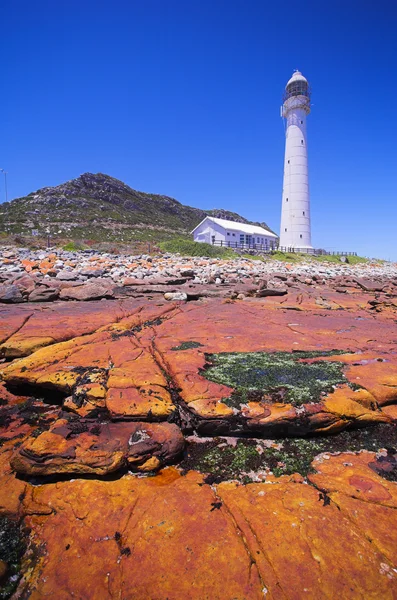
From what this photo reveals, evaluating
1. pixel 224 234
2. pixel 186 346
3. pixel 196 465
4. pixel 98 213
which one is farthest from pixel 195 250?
pixel 98 213

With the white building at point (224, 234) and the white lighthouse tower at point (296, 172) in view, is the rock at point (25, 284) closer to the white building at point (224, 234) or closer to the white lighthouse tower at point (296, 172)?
the white building at point (224, 234)

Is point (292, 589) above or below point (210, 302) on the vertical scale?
below

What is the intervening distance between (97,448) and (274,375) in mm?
2137

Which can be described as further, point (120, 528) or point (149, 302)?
point (149, 302)

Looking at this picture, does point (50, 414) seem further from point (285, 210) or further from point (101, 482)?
point (285, 210)

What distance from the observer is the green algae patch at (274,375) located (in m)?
3.39

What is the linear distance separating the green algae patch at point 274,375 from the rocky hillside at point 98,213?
4053 centimetres

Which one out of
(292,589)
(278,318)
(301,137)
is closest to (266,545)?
(292,589)

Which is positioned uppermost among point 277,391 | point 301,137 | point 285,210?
point 301,137

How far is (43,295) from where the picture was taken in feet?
27.8

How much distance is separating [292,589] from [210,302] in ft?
23.7

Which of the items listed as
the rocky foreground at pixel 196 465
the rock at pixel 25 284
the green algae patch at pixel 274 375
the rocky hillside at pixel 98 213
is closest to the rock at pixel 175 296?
the rocky foreground at pixel 196 465

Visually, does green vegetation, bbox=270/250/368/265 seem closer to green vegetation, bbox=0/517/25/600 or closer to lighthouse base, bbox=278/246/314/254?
lighthouse base, bbox=278/246/314/254

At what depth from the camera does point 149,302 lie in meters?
8.52
